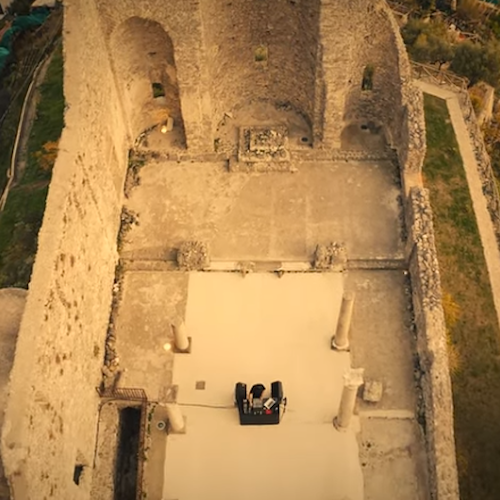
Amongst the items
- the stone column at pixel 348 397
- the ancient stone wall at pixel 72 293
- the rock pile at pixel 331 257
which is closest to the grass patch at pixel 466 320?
the stone column at pixel 348 397

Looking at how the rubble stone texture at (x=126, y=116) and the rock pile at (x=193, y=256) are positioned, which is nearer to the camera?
the rubble stone texture at (x=126, y=116)

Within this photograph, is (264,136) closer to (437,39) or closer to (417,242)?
(417,242)

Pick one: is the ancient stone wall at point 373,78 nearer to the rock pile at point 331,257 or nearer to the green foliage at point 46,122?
the rock pile at point 331,257

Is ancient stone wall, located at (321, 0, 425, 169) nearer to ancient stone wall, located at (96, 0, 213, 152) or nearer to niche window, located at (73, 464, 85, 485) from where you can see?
ancient stone wall, located at (96, 0, 213, 152)

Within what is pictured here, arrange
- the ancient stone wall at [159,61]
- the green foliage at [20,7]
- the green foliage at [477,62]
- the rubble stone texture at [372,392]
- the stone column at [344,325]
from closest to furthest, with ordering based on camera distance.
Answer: the stone column at [344,325], the rubble stone texture at [372,392], the ancient stone wall at [159,61], the green foliage at [477,62], the green foliage at [20,7]

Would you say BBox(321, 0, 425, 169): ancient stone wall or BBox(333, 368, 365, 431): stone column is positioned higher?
BBox(321, 0, 425, 169): ancient stone wall

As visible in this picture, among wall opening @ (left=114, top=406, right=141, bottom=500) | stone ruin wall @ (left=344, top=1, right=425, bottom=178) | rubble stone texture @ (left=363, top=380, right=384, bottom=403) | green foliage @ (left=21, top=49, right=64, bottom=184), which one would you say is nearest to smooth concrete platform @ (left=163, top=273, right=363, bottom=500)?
rubble stone texture @ (left=363, top=380, right=384, bottom=403)
